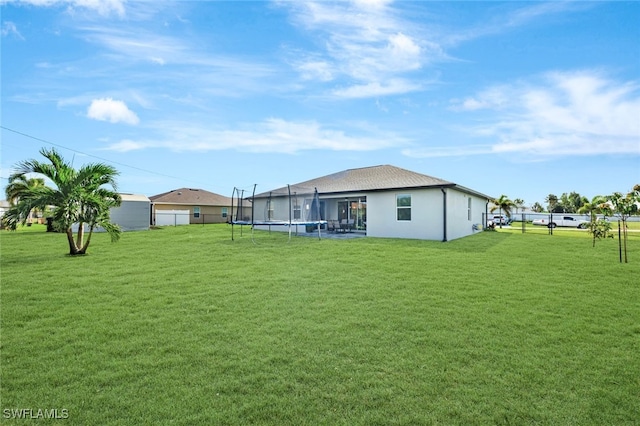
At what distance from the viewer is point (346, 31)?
11844mm

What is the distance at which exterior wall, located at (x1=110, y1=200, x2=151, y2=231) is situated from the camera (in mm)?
23172

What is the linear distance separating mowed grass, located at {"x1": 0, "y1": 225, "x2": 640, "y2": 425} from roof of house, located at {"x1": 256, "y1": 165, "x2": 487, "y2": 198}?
8762 millimetres

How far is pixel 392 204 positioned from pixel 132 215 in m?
18.6

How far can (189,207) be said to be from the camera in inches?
1411

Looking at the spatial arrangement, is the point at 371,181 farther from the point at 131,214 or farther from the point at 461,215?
the point at 131,214

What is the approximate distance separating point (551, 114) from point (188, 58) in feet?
52.1

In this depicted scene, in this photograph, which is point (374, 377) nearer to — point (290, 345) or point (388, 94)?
point (290, 345)

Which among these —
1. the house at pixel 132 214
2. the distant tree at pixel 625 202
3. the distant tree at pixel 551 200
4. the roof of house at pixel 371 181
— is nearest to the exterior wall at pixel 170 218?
the house at pixel 132 214

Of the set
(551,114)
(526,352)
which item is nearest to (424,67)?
(551,114)

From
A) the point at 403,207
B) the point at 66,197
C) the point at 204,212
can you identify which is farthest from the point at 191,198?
the point at 403,207

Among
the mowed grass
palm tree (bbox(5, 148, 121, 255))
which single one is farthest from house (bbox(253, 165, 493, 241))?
the mowed grass

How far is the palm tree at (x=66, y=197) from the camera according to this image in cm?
1034

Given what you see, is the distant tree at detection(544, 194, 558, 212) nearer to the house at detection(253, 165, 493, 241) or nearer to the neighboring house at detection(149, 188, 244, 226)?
the house at detection(253, 165, 493, 241)

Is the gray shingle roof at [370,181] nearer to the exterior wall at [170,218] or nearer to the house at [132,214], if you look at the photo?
the house at [132,214]
